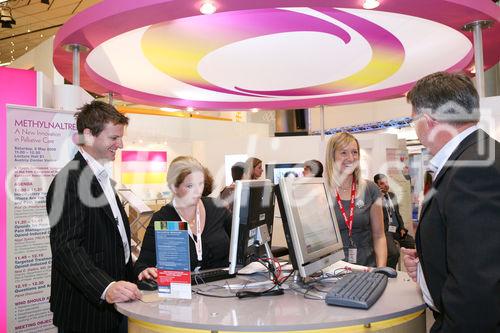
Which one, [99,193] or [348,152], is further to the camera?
[348,152]

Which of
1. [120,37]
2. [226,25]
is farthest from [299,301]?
[120,37]

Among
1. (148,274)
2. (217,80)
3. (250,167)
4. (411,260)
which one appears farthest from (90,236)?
(250,167)

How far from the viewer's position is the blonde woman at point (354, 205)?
3.04 m

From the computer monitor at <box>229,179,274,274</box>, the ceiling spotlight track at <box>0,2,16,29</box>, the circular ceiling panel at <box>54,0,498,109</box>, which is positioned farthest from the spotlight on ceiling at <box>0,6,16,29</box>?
the computer monitor at <box>229,179,274,274</box>

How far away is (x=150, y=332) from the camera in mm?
1709

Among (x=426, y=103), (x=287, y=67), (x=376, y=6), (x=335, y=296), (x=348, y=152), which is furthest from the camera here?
(x=287, y=67)

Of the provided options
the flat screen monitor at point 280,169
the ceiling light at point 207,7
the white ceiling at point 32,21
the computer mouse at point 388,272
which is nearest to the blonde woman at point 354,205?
the computer mouse at point 388,272

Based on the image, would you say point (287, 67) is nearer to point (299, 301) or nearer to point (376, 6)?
point (376, 6)

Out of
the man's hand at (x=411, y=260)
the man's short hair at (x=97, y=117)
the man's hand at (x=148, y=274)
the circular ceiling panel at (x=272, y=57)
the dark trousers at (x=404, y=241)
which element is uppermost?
the circular ceiling panel at (x=272, y=57)

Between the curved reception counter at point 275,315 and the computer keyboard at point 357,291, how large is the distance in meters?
0.02

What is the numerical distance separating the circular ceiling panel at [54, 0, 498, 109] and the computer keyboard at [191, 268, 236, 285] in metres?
1.66

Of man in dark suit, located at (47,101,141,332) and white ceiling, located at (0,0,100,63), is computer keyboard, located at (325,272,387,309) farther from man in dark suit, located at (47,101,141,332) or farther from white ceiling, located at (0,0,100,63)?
white ceiling, located at (0,0,100,63)

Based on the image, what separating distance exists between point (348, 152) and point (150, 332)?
2.01 metres

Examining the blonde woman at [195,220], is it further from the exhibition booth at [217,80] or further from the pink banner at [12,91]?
the pink banner at [12,91]
